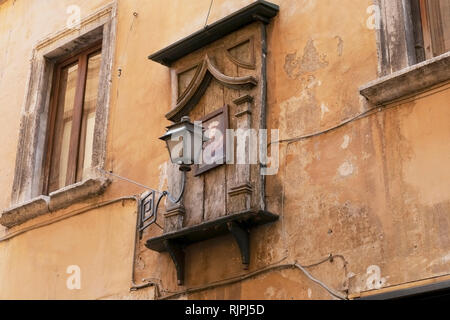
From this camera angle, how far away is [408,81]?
5.41 metres

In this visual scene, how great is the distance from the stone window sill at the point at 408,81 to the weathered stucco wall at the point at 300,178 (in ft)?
0.25

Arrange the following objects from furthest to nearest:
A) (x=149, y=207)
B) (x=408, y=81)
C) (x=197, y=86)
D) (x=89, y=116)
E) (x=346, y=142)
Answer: (x=89, y=116) → (x=149, y=207) → (x=197, y=86) → (x=346, y=142) → (x=408, y=81)

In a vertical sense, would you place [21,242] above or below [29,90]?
below

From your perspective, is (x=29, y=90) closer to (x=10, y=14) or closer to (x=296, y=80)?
(x=10, y=14)

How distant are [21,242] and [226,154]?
2.65 meters

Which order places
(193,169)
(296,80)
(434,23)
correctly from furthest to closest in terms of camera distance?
(193,169), (296,80), (434,23)

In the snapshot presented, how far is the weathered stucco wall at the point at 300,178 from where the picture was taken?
527 centimetres

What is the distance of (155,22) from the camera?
25.6ft

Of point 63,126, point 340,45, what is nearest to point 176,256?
point 340,45

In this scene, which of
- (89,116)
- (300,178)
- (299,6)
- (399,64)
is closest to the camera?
(399,64)

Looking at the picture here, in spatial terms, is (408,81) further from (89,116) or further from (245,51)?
(89,116)

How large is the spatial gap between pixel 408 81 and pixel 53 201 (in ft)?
12.2

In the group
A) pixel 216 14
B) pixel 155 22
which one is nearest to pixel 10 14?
pixel 155 22

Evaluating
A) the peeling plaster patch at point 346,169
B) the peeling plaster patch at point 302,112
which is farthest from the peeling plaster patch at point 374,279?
the peeling plaster patch at point 302,112
